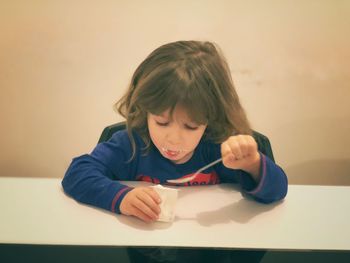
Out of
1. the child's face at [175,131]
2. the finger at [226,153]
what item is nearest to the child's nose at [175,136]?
the child's face at [175,131]

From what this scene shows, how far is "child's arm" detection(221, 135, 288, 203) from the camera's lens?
622 mm

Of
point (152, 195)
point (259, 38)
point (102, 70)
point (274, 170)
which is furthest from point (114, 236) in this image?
point (259, 38)

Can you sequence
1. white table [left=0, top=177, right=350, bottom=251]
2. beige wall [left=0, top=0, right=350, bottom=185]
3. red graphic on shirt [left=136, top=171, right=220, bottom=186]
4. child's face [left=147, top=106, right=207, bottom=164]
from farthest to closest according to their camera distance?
beige wall [left=0, top=0, right=350, bottom=185], red graphic on shirt [left=136, top=171, right=220, bottom=186], child's face [left=147, top=106, right=207, bottom=164], white table [left=0, top=177, right=350, bottom=251]

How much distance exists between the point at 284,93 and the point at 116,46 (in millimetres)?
681

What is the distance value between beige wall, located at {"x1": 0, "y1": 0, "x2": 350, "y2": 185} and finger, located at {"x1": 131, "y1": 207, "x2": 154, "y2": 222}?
2.67ft

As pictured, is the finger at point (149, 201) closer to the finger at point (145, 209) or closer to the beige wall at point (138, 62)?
the finger at point (145, 209)

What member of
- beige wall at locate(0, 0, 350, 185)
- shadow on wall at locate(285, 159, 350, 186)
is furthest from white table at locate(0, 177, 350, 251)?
shadow on wall at locate(285, 159, 350, 186)

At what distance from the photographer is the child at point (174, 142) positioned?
65cm

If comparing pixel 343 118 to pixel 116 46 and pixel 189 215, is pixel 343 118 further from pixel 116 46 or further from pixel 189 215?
pixel 189 215

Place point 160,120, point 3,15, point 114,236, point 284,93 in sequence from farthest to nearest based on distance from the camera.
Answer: point 284,93
point 3,15
point 160,120
point 114,236

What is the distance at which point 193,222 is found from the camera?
2.06 feet

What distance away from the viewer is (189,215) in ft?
2.14

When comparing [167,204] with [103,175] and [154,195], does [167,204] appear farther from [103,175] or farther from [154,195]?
[103,175]

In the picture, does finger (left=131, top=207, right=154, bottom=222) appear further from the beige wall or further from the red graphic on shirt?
the beige wall
